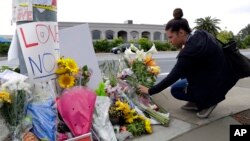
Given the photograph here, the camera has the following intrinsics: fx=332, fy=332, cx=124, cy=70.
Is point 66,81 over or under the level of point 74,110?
over

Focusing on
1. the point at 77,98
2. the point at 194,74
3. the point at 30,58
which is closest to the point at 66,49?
the point at 30,58

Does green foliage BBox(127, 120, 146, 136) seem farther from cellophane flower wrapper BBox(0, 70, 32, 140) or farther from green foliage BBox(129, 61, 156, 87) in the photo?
cellophane flower wrapper BBox(0, 70, 32, 140)

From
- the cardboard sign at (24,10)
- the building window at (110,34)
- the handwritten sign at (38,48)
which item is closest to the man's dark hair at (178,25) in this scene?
the handwritten sign at (38,48)

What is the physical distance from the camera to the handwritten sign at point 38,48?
12.7ft

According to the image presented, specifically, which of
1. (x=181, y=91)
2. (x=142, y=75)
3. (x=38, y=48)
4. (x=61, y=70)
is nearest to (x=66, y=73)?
(x=61, y=70)

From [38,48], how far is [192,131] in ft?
7.12

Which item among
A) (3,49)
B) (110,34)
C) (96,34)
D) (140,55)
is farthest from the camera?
(110,34)

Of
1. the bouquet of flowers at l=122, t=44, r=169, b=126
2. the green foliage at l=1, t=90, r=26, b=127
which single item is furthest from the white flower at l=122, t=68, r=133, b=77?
the green foliage at l=1, t=90, r=26, b=127

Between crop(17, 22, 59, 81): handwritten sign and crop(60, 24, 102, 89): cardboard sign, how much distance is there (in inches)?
26.4

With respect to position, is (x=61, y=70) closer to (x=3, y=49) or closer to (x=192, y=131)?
(x=192, y=131)

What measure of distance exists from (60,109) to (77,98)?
22cm

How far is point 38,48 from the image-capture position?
3.91 metres

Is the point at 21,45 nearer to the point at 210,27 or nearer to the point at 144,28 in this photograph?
the point at 210,27

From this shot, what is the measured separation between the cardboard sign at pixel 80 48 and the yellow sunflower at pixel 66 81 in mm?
620
